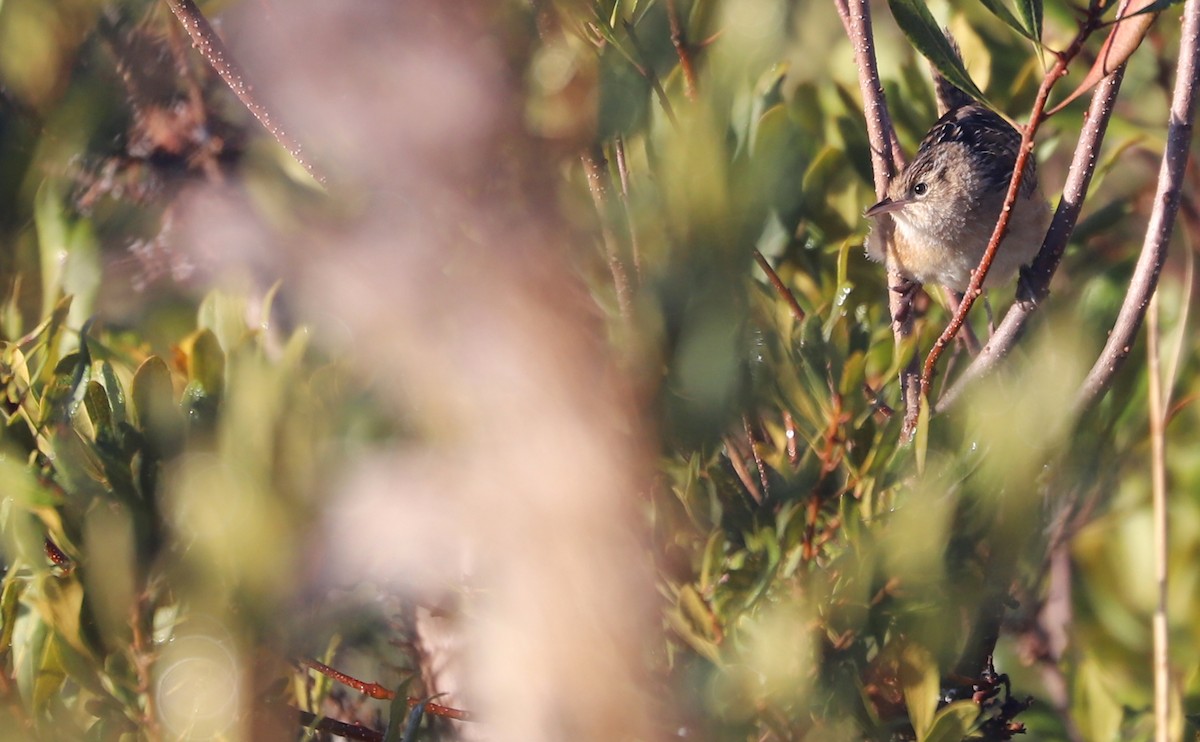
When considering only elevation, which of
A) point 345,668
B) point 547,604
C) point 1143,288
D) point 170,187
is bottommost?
point 547,604

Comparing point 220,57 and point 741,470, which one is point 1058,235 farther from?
point 220,57

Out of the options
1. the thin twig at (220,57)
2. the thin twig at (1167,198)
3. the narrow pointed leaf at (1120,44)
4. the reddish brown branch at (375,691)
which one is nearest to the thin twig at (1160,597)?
the thin twig at (1167,198)

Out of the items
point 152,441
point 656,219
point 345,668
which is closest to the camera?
point 656,219

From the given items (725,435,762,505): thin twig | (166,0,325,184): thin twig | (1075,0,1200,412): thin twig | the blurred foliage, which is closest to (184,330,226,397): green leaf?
the blurred foliage

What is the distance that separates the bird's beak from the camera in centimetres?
157

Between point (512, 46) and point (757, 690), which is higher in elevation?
point (512, 46)

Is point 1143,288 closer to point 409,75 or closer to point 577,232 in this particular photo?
point 577,232

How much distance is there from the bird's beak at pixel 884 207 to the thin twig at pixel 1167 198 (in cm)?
41

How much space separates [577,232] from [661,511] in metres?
0.28

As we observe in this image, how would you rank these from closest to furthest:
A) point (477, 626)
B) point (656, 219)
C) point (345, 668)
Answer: point (656, 219)
point (477, 626)
point (345, 668)

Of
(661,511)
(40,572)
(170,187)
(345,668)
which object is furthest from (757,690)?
(170,187)

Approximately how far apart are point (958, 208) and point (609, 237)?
1.50 metres

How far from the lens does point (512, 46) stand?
736 mm

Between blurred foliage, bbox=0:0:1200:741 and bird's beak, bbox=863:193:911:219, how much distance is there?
3.1 inches
